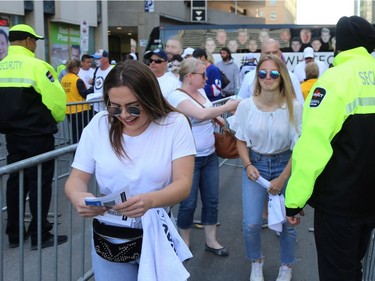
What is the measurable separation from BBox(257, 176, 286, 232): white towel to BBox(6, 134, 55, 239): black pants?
2092 millimetres

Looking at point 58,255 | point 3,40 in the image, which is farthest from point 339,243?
point 3,40

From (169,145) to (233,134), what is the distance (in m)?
2.03

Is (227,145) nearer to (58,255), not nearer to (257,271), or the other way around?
(257,271)

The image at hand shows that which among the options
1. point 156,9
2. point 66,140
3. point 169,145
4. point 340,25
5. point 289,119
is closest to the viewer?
point 169,145

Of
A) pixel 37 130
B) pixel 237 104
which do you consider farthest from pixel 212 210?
pixel 37 130

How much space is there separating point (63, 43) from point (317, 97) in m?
23.7

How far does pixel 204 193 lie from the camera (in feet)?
13.9

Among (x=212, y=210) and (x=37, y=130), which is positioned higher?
(x=37, y=130)

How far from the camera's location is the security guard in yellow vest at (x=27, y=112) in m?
4.29

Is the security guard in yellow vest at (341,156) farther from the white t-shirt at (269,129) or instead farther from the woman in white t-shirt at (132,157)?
the white t-shirt at (269,129)

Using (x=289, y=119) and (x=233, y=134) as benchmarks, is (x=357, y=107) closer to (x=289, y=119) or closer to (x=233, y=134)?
(x=289, y=119)

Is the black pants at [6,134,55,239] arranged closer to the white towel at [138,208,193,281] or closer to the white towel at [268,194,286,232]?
the white towel at [268,194,286,232]

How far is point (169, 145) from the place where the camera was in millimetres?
2205

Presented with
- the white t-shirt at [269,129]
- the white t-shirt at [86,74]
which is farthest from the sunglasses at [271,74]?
the white t-shirt at [86,74]
